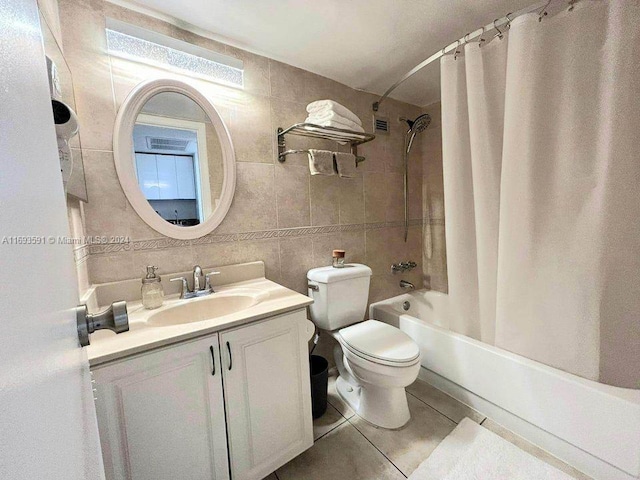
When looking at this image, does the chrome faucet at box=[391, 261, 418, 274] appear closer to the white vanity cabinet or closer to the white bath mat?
the white bath mat

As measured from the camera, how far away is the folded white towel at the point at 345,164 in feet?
5.66

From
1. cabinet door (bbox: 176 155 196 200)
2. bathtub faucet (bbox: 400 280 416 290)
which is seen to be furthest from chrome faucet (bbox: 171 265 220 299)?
bathtub faucet (bbox: 400 280 416 290)

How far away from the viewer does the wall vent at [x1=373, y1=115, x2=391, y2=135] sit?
2.08m

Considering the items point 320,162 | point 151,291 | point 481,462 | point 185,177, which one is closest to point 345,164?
point 320,162

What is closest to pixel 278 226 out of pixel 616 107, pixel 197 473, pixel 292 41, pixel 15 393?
pixel 292 41

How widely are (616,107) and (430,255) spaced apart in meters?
1.56

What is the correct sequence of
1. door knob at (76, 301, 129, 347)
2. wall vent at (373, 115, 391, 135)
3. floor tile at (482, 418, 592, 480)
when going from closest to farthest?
door knob at (76, 301, 129, 347)
floor tile at (482, 418, 592, 480)
wall vent at (373, 115, 391, 135)

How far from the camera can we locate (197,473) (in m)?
0.96

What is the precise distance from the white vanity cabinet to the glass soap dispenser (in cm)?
35

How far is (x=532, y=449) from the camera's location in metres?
1.26

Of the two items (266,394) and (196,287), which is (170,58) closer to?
(196,287)

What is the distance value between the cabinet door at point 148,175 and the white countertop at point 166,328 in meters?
0.51

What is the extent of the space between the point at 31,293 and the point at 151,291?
0.98 meters

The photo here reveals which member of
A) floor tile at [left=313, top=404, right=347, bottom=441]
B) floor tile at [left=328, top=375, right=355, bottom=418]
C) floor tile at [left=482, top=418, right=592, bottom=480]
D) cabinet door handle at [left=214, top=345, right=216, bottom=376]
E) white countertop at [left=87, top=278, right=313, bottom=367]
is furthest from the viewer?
floor tile at [left=328, top=375, right=355, bottom=418]
